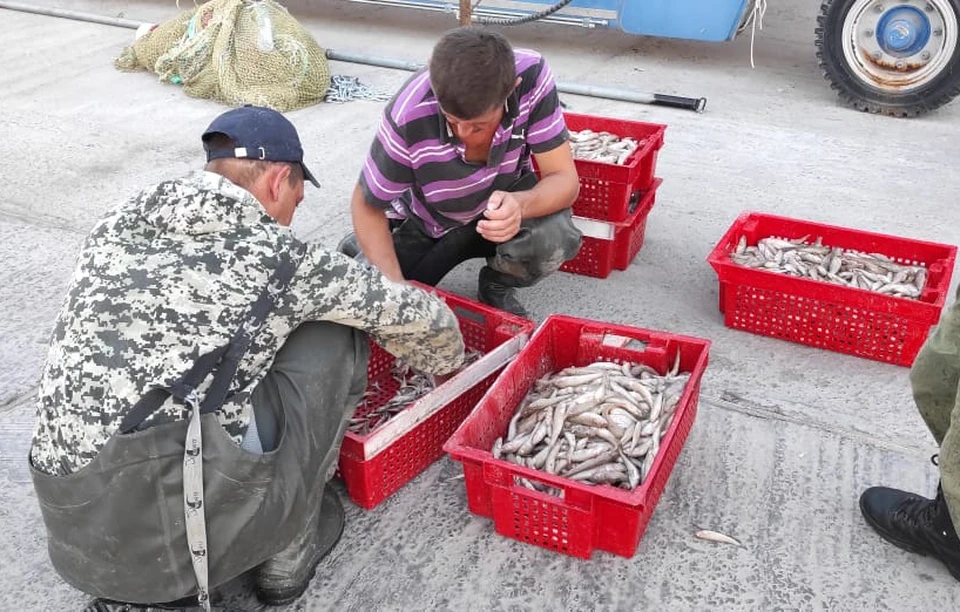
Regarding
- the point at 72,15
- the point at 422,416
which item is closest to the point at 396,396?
the point at 422,416

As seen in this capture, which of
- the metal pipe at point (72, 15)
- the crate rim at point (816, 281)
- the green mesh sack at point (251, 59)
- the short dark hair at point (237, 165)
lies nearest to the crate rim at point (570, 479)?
the crate rim at point (816, 281)

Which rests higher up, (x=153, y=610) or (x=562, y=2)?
(x=562, y=2)

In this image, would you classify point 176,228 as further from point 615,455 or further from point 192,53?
point 192,53

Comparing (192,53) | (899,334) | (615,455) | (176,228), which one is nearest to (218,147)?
(176,228)

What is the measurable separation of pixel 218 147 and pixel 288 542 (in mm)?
1126

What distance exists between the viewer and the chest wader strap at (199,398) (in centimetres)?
215

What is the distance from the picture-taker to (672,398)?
3.06 meters

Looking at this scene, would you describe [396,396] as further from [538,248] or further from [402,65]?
[402,65]

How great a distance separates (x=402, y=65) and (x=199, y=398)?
593 centimetres

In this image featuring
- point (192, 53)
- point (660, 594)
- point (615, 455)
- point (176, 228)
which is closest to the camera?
point (176, 228)

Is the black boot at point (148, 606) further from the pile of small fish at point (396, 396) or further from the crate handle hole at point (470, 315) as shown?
the crate handle hole at point (470, 315)

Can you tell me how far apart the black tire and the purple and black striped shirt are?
3886 millimetres

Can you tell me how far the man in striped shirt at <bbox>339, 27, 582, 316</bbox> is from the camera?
3.02 meters

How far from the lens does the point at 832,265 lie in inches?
154
